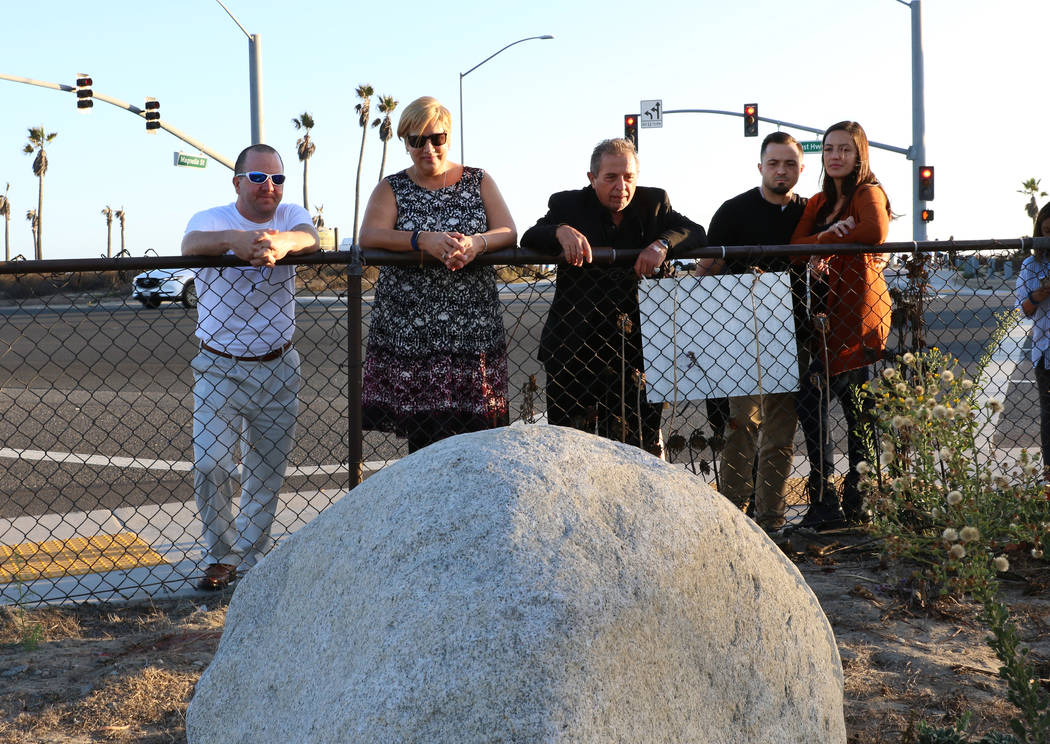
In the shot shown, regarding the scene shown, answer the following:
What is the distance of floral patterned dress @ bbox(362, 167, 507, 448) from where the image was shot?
4.11 m

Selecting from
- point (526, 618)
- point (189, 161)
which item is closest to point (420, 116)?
point (526, 618)

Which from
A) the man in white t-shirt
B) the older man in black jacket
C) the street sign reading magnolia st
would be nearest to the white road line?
the man in white t-shirt

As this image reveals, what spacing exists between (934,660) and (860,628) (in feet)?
1.18

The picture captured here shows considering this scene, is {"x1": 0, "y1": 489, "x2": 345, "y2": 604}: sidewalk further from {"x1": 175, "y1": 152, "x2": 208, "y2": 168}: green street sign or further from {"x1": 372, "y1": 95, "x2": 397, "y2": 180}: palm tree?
{"x1": 372, "y1": 95, "x2": 397, "y2": 180}: palm tree

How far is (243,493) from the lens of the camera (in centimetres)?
441

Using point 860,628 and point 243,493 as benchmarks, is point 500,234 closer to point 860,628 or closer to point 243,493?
point 243,493

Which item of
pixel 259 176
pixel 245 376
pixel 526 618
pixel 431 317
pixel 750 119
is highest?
pixel 750 119

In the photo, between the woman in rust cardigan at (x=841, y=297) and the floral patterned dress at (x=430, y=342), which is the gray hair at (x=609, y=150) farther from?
the woman in rust cardigan at (x=841, y=297)

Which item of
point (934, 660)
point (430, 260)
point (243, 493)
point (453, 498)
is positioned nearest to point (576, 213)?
point (430, 260)

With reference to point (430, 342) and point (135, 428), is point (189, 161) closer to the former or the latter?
point (135, 428)

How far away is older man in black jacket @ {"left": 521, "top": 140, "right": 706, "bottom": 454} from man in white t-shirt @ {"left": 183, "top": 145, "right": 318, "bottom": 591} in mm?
1146

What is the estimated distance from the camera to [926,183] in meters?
21.0

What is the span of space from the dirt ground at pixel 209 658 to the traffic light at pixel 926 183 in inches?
727

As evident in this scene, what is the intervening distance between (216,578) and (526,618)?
2911 mm
